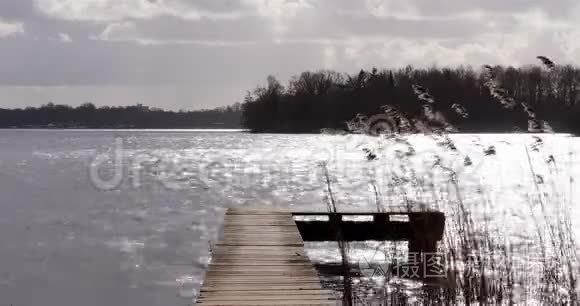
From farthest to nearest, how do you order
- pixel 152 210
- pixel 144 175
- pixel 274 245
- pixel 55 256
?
pixel 144 175, pixel 152 210, pixel 55 256, pixel 274 245

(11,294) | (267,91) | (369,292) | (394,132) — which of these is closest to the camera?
(394,132)

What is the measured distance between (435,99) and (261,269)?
2463mm

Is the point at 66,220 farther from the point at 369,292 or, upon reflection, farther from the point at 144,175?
the point at 144,175

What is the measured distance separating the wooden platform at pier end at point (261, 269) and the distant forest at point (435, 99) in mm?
1591

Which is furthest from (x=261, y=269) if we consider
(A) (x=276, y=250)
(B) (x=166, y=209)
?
(B) (x=166, y=209)

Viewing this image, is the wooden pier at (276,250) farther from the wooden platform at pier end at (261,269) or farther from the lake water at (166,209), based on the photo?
the lake water at (166,209)

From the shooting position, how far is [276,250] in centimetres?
808

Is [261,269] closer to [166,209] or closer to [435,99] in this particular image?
[435,99]

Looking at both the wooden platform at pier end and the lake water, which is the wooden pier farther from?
the lake water

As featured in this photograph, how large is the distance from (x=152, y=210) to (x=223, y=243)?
15.0 m

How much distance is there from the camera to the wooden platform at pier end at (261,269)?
588 cm

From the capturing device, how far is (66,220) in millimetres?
21047

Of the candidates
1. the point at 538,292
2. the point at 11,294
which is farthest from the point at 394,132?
the point at 11,294

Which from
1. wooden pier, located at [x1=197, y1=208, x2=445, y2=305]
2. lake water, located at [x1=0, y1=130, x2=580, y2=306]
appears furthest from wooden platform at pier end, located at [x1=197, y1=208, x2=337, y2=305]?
lake water, located at [x1=0, y1=130, x2=580, y2=306]
